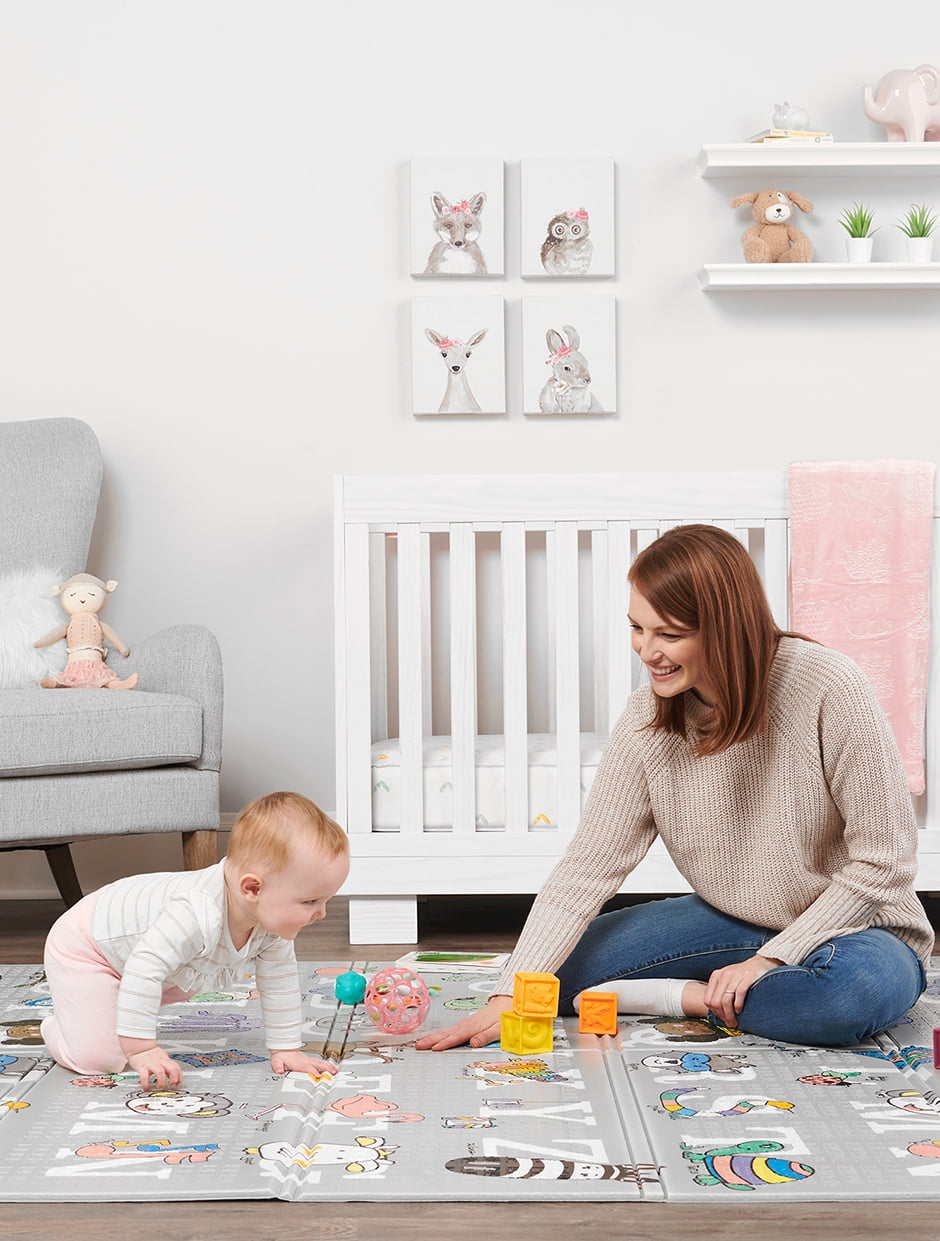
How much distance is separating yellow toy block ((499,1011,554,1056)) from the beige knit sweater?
0.27 ft

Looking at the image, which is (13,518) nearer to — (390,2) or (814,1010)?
(390,2)

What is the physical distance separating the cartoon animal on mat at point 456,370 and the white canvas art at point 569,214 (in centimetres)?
20

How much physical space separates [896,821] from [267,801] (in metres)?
0.68

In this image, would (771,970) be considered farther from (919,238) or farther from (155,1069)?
(919,238)

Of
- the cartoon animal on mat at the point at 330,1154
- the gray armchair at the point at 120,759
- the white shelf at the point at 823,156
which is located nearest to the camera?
the cartoon animal on mat at the point at 330,1154

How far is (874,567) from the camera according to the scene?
225 centimetres

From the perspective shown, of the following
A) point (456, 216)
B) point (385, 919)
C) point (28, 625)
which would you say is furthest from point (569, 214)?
point (385, 919)

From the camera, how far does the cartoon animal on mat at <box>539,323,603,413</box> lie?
2.78 meters

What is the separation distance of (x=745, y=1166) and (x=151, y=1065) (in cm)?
57

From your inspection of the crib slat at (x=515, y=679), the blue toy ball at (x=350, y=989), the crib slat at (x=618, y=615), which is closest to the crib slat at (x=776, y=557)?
the crib slat at (x=618, y=615)

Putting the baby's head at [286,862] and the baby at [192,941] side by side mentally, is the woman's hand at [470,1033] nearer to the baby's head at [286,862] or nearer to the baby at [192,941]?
the baby at [192,941]

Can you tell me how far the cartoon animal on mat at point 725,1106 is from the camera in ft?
4.28

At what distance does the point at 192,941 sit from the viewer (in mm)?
1386

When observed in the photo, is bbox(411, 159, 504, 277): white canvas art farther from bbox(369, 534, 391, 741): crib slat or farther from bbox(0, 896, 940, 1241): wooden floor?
bbox(0, 896, 940, 1241): wooden floor
